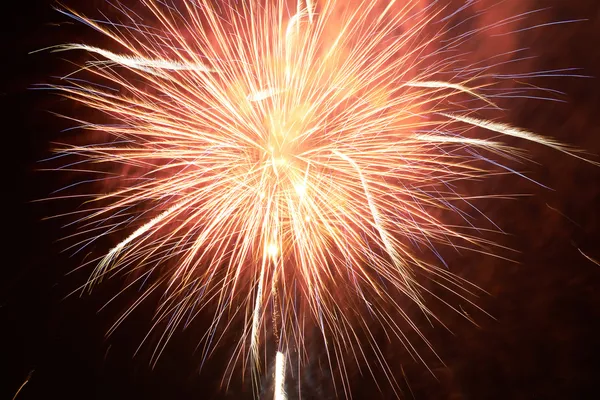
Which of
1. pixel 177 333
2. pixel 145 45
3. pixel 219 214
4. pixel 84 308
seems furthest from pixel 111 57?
pixel 177 333

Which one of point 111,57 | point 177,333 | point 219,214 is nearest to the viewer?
point 111,57

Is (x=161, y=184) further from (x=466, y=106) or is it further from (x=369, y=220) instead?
(x=466, y=106)

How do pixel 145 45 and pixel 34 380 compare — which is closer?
pixel 145 45

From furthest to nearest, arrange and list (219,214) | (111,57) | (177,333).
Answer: (177,333) → (219,214) → (111,57)

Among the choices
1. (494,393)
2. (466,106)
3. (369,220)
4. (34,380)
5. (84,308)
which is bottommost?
(494,393)

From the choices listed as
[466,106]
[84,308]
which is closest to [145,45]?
[84,308]

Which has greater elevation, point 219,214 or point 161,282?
point 219,214

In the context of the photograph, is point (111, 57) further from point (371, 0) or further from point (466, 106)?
point (466, 106)
